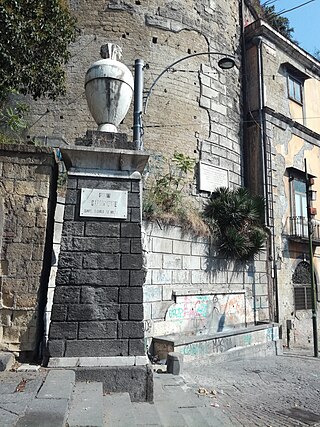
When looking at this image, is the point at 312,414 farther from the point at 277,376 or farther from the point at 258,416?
the point at 277,376

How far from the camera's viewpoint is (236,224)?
1113cm

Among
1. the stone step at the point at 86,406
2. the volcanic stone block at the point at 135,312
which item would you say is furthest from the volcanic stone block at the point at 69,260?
the stone step at the point at 86,406

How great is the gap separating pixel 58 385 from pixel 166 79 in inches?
441

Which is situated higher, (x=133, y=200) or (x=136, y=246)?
(x=133, y=200)

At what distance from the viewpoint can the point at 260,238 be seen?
1129cm

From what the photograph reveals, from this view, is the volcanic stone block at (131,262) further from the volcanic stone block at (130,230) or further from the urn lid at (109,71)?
the urn lid at (109,71)

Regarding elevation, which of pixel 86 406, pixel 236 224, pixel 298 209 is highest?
pixel 298 209

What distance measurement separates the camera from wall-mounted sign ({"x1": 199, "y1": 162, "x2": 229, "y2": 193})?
12796 millimetres

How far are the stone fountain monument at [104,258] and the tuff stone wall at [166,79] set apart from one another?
738cm

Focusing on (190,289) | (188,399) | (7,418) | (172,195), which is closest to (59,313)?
(7,418)

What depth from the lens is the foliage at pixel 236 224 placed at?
10.6m

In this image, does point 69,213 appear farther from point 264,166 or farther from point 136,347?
point 264,166

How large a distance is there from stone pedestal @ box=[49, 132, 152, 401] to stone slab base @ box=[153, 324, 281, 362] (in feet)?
12.7

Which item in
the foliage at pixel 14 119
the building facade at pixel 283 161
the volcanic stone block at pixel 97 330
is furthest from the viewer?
the building facade at pixel 283 161
